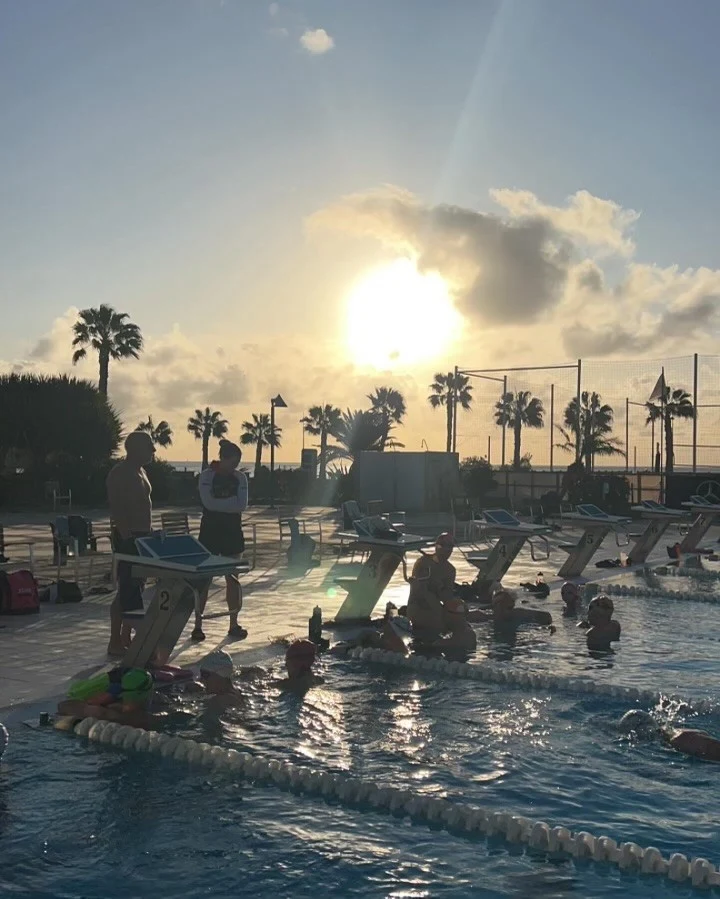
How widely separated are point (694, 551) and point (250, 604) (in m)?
12.1

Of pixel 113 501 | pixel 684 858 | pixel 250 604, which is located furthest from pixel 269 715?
pixel 250 604

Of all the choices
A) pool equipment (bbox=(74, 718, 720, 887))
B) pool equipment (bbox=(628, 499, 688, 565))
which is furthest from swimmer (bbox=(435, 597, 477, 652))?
pool equipment (bbox=(628, 499, 688, 565))

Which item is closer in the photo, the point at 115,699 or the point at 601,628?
the point at 115,699

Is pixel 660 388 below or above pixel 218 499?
above

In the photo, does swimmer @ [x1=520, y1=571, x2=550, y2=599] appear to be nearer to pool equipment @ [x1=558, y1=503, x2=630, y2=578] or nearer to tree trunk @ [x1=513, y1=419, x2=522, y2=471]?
pool equipment @ [x1=558, y1=503, x2=630, y2=578]

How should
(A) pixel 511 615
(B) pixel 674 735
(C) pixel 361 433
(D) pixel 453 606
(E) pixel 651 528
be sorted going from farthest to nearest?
1. (C) pixel 361 433
2. (E) pixel 651 528
3. (A) pixel 511 615
4. (D) pixel 453 606
5. (B) pixel 674 735

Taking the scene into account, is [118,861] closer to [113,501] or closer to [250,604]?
[113,501]

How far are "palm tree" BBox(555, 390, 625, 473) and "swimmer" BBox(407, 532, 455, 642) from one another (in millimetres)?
20578

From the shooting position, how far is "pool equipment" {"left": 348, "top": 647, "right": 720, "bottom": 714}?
7.46 m

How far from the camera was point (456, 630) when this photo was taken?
957 centimetres

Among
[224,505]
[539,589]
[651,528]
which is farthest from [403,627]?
[651,528]

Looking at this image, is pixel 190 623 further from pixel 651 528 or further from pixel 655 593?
pixel 651 528

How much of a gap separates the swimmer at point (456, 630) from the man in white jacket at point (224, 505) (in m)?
2.04

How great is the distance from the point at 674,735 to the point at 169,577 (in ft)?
11.7
